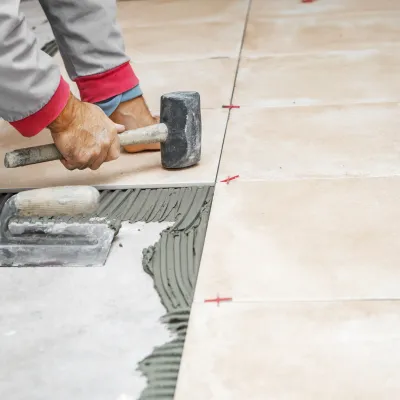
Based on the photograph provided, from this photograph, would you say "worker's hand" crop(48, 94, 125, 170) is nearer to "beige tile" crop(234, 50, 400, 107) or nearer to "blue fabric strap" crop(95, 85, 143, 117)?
"blue fabric strap" crop(95, 85, 143, 117)

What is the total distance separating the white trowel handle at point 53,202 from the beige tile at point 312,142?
0.39m

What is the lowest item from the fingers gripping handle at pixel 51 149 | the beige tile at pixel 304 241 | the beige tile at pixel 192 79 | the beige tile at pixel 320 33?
the beige tile at pixel 320 33

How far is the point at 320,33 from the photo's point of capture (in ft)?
9.83

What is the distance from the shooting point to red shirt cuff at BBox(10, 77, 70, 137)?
1639 mm

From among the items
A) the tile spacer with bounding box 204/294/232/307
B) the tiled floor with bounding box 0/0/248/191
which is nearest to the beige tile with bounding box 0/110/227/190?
the tiled floor with bounding box 0/0/248/191

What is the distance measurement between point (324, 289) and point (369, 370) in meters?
0.24

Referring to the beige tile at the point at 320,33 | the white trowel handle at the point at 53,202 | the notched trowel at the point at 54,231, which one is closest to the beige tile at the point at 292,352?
the notched trowel at the point at 54,231

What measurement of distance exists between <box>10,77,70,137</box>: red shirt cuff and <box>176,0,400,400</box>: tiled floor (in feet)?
1.43

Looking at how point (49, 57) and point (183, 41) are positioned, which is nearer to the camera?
point (49, 57)

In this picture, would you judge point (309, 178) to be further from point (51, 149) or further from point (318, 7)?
point (318, 7)

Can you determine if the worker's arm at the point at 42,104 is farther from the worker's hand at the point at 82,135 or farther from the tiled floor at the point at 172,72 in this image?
the tiled floor at the point at 172,72

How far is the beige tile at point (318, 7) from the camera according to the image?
3.25m

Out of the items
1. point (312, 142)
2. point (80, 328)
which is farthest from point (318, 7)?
point (80, 328)

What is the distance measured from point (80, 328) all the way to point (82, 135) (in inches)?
21.2
